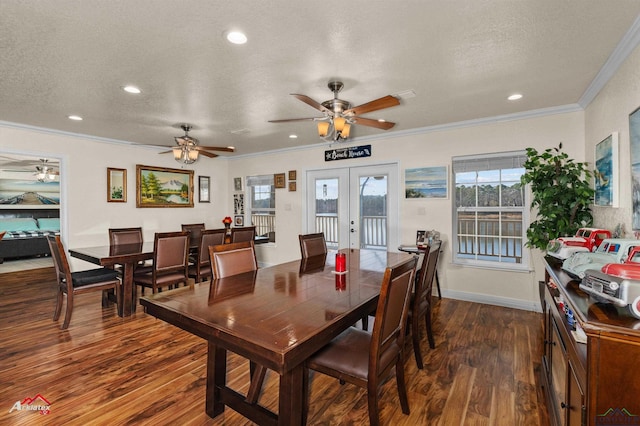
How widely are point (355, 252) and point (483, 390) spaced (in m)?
1.69

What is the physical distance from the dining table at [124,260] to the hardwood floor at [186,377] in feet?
0.62

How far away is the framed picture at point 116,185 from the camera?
5207 millimetres

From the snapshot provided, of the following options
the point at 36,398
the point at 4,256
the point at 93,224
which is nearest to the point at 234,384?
the point at 36,398

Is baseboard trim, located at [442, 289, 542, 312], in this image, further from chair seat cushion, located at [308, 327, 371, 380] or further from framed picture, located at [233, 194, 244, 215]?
framed picture, located at [233, 194, 244, 215]

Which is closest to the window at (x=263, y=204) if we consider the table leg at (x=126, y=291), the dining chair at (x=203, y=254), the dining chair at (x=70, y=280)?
the dining chair at (x=203, y=254)

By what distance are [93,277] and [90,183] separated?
233 centimetres

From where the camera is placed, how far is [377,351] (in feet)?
4.91

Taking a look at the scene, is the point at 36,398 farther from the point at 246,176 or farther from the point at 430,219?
the point at 246,176

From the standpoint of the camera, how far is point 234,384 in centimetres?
224

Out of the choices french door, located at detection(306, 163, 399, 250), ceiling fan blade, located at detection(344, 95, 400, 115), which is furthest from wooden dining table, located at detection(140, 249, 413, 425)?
french door, located at detection(306, 163, 399, 250)

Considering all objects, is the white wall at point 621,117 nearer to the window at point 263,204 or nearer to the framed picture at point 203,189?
the window at point 263,204

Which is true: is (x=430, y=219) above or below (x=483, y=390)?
above

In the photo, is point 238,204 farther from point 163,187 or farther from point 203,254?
point 203,254

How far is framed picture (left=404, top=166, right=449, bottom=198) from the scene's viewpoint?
4.27 meters
